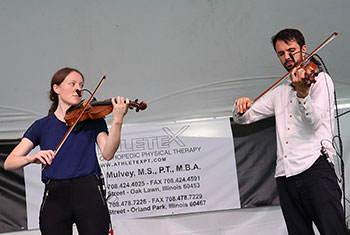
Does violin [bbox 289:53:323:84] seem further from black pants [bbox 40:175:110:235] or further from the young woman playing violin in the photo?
black pants [bbox 40:175:110:235]

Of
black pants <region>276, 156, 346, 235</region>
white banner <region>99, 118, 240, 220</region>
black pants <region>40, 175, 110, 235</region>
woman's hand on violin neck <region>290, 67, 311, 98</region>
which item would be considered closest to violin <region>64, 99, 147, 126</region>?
black pants <region>40, 175, 110, 235</region>

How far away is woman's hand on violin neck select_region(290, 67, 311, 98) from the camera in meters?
1.75

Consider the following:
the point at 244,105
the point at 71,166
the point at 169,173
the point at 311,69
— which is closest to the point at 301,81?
the point at 311,69

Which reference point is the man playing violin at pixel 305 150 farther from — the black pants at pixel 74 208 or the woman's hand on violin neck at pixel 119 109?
the black pants at pixel 74 208

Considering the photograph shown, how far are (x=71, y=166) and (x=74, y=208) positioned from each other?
0.19 metres

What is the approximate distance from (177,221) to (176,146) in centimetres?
61

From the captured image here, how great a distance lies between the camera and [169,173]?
11.1 ft

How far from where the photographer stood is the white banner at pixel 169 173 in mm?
3389

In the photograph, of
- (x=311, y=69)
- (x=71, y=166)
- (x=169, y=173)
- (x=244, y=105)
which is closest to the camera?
(x=311, y=69)

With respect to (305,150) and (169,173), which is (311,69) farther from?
(169,173)

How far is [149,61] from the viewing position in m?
3.36

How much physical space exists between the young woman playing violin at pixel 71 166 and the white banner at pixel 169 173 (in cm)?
138

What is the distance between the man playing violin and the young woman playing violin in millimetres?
788

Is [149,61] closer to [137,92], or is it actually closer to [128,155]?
[137,92]
